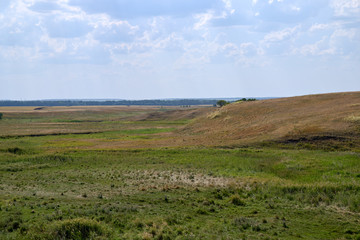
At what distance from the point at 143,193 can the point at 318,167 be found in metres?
14.4

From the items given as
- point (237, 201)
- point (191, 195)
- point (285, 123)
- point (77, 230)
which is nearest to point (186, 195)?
point (191, 195)

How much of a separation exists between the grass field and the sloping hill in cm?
402

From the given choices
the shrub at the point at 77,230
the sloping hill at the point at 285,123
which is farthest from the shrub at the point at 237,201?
the sloping hill at the point at 285,123

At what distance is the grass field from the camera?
48.1ft

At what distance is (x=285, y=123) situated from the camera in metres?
50.1

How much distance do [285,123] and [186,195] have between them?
3262 centimetres

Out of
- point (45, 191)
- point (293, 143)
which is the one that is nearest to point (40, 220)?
point (45, 191)

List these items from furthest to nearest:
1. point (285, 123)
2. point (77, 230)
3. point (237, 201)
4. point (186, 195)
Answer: point (285, 123), point (186, 195), point (237, 201), point (77, 230)

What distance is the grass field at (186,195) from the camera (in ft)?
48.1

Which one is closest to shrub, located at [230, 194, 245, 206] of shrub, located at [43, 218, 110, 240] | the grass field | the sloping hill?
the grass field

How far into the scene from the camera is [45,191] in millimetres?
22547

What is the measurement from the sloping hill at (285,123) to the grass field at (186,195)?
4.02 metres

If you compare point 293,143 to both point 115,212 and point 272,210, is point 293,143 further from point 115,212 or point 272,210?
point 115,212

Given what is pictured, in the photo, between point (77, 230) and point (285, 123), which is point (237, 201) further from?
point (285, 123)
